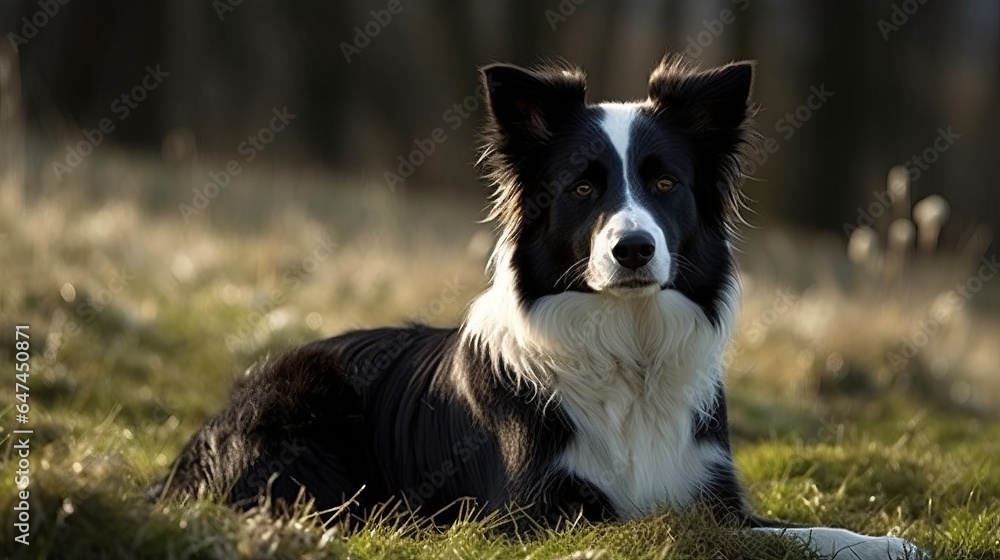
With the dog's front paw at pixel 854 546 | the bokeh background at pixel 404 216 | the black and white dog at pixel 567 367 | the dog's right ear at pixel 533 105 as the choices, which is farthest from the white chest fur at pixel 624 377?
the bokeh background at pixel 404 216

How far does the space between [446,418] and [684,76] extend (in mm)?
1845

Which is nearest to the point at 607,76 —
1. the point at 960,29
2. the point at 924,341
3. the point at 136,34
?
the point at 960,29

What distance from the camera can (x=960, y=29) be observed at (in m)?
25.1

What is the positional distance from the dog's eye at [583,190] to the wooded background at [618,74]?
687 inches

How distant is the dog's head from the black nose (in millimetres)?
32

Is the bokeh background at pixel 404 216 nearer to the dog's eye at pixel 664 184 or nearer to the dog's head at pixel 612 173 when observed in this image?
the dog's head at pixel 612 173

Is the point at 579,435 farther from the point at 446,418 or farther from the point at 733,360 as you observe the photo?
the point at 733,360

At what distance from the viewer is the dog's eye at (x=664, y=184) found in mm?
4691

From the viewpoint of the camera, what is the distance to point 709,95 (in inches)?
197

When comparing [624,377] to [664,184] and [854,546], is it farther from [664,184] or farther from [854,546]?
[854,546]

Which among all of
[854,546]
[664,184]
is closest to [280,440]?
[664,184]

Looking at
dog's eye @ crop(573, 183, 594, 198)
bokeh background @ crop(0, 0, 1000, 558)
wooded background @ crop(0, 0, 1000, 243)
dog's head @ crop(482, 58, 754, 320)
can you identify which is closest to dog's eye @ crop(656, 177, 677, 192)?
dog's head @ crop(482, 58, 754, 320)

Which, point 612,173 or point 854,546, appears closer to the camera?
point 854,546

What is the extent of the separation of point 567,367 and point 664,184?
86 centimetres
